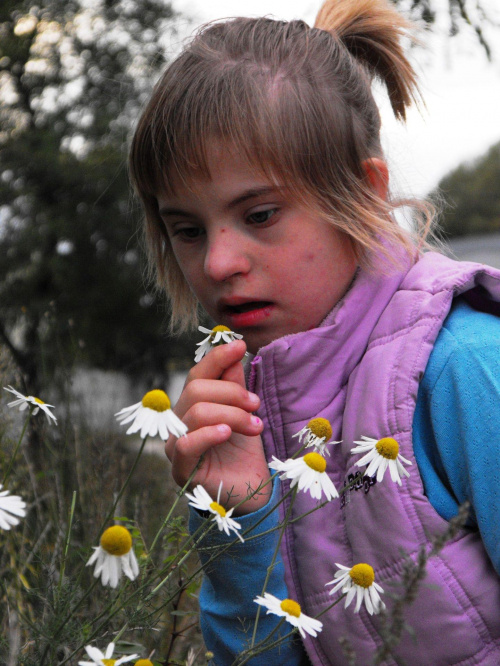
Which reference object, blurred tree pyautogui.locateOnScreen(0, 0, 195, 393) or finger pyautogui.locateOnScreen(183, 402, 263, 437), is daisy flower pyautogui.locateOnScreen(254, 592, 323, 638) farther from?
blurred tree pyautogui.locateOnScreen(0, 0, 195, 393)

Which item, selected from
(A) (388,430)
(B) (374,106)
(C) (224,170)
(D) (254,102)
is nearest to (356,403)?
(A) (388,430)

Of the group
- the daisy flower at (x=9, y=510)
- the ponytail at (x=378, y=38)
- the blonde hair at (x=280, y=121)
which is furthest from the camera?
the ponytail at (x=378, y=38)

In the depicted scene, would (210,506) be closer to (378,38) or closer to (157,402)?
(157,402)

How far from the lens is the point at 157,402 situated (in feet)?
3.61

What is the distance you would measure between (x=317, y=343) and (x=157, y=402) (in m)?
0.80

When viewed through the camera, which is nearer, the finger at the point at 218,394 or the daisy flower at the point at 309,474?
the daisy flower at the point at 309,474

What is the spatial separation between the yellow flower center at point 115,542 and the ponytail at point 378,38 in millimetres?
1794

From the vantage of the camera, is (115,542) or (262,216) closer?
(115,542)

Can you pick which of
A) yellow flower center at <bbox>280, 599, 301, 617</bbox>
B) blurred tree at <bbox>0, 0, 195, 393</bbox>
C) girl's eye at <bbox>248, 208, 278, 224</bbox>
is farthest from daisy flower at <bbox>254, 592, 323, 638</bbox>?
blurred tree at <bbox>0, 0, 195, 393</bbox>

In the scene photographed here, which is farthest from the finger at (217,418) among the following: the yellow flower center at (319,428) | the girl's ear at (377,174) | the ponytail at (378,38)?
the ponytail at (378,38)

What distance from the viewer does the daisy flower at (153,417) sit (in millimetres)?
Answer: 1044

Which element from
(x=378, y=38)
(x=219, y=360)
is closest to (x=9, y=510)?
(x=219, y=360)

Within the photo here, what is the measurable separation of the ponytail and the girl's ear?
16.4 inches

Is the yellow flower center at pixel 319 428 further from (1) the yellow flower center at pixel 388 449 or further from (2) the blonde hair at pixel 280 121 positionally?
(2) the blonde hair at pixel 280 121
